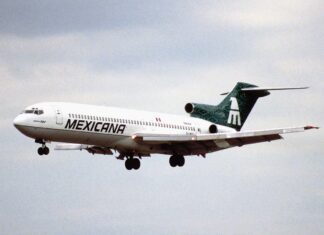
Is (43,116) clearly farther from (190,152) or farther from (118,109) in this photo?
(190,152)

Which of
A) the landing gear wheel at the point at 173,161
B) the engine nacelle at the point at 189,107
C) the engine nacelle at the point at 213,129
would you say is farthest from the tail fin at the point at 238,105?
the landing gear wheel at the point at 173,161

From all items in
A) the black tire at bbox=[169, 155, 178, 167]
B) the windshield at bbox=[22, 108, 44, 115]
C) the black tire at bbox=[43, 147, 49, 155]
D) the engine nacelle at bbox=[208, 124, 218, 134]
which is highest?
the windshield at bbox=[22, 108, 44, 115]

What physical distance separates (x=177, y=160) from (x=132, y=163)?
3134 millimetres

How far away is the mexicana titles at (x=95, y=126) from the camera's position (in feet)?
208

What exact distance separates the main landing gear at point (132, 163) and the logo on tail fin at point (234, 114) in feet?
28.8

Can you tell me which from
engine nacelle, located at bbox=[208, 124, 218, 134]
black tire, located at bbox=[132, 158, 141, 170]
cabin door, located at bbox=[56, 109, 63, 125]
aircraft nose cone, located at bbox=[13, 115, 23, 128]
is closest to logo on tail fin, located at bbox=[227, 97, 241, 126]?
engine nacelle, located at bbox=[208, 124, 218, 134]

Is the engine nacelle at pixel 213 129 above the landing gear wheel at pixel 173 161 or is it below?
above

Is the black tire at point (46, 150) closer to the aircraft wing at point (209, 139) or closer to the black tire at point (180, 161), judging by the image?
the aircraft wing at point (209, 139)

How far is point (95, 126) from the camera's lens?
2530 inches

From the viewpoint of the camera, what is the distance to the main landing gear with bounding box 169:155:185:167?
69.4m

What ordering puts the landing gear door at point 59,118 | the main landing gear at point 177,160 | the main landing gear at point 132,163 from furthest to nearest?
the main landing gear at point 132,163 → the main landing gear at point 177,160 → the landing gear door at point 59,118

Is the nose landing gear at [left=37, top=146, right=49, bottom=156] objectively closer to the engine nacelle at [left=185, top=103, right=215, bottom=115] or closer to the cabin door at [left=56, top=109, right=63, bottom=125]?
the cabin door at [left=56, top=109, right=63, bottom=125]

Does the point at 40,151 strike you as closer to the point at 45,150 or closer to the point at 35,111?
the point at 45,150

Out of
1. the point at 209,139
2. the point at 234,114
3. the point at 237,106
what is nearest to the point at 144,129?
the point at 209,139
